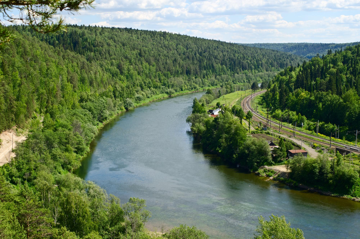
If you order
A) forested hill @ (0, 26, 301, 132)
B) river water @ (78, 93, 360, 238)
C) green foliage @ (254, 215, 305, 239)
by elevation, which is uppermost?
forested hill @ (0, 26, 301, 132)

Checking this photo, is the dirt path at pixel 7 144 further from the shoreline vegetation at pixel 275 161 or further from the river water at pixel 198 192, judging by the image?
the shoreline vegetation at pixel 275 161

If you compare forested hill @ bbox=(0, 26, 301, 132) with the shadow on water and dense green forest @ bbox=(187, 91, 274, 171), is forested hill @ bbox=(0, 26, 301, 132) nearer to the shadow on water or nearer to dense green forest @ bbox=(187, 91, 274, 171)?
the shadow on water

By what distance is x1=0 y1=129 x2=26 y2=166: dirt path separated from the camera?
34.0 metres

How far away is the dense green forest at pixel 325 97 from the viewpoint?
54.3 meters

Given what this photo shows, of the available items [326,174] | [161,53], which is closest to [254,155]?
[326,174]

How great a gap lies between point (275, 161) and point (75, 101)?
33.6m

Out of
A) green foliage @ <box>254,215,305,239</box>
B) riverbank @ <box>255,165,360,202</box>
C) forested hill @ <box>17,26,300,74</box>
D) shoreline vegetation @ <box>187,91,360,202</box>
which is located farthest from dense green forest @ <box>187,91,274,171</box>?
forested hill @ <box>17,26,300,74</box>

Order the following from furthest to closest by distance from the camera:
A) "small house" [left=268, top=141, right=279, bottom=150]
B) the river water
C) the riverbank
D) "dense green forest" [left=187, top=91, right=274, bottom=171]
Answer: "small house" [left=268, top=141, right=279, bottom=150] → "dense green forest" [left=187, top=91, right=274, bottom=171] → the riverbank → the river water

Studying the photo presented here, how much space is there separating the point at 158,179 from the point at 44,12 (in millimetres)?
27850

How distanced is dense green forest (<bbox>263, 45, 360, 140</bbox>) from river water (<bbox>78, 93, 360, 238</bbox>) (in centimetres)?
2278

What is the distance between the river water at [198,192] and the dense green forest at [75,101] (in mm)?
2921

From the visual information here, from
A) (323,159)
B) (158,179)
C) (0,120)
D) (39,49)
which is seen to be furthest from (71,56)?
(323,159)

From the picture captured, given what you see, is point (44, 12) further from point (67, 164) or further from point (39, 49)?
point (39, 49)

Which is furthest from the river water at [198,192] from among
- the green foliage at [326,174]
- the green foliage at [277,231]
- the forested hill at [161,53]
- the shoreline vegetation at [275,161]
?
the forested hill at [161,53]
